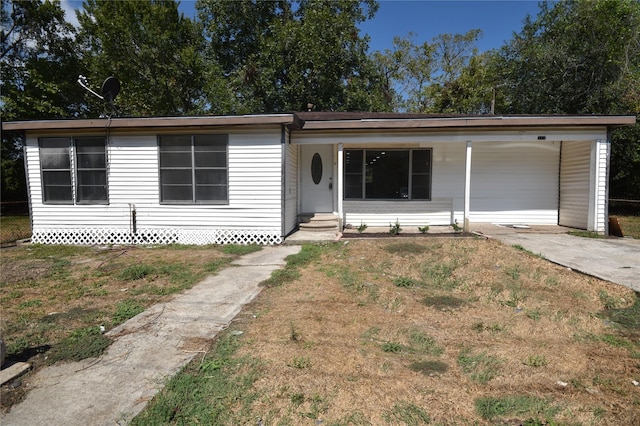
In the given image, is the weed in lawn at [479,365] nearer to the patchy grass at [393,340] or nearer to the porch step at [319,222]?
the patchy grass at [393,340]

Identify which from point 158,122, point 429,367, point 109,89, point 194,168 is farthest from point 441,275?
point 109,89

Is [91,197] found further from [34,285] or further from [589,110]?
[589,110]

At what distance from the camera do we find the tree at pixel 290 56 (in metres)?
18.3

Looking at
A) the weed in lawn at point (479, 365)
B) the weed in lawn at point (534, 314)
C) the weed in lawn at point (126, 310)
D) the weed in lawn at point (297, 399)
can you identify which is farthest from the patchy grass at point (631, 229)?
the weed in lawn at point (126, 310)

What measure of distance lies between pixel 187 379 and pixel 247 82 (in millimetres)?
18680

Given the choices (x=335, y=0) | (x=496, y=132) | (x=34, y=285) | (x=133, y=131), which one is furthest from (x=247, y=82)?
(x=34, y=285)

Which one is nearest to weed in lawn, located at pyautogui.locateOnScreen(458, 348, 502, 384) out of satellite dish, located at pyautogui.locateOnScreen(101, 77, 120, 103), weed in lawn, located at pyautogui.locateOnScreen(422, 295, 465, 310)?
weed in lawn, located at pyautogui.locateOnScreen(422, 295, 465, 310)

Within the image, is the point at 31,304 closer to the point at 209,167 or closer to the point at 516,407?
the point at 209,167

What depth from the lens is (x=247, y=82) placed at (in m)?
19.2

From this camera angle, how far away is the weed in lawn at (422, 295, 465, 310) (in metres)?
4.33

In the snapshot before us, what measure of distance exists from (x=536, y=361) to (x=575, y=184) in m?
8.29

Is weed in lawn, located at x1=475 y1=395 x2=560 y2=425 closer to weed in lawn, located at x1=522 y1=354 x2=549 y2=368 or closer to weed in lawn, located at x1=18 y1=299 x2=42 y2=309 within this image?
weed in lawn, located at x1=522 y1=354 x2=549 y2=368

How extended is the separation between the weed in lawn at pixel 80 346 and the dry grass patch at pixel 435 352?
3.62 ft

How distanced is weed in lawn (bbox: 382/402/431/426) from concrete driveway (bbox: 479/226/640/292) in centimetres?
415
